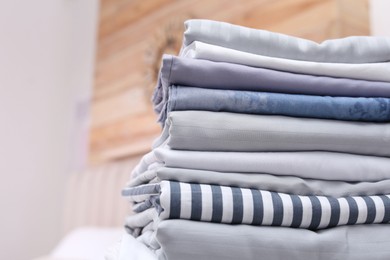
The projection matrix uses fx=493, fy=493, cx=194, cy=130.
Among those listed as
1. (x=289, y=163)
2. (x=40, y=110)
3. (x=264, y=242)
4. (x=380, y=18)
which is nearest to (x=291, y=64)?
(x=289, y=163)

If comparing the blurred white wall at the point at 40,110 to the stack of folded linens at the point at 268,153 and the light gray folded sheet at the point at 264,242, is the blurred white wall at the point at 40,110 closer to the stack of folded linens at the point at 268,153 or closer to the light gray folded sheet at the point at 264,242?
the stack of folded linens at the point at 268,153

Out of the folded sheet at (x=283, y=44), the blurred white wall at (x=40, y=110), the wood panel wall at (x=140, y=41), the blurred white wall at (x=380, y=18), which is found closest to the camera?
the folded sheet at (x=283, y=44)

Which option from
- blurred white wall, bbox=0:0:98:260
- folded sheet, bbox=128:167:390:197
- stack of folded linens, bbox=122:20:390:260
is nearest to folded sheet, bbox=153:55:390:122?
stack of folded linens, bbox=122:20:390:260

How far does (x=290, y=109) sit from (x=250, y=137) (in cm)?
7

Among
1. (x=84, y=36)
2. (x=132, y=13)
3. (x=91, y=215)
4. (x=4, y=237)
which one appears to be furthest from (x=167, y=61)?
(x=84, y=36)

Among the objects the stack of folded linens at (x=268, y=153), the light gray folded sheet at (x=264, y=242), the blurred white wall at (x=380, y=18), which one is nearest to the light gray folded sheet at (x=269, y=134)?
the stack of folded linens at (x=268, y=153)

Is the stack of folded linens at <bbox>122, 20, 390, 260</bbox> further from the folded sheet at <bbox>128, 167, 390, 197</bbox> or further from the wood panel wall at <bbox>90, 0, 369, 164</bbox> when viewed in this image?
the wood panel wall at <bbox>90, 0, 369, 164</bbox>

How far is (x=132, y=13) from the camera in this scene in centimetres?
238

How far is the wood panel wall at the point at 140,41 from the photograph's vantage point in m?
1.51

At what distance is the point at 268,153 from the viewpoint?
66 centimetres

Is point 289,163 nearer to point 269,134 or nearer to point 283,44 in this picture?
point 269,134

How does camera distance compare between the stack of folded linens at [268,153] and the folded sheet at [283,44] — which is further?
the folded sheet at [283,44]

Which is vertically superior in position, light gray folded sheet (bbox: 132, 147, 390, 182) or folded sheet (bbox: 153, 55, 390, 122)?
folded sheet (bbox: 153, 55, 390, 122)

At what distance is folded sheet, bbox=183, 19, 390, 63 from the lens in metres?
0.70
